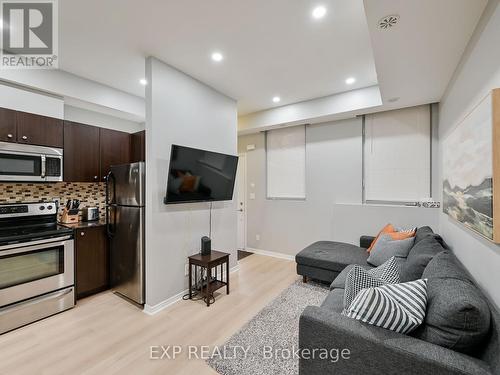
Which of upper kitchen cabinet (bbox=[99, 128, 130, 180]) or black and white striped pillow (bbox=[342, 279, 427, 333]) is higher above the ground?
upper kitchen cabinet (bbox=[99, 128, 130, 180])

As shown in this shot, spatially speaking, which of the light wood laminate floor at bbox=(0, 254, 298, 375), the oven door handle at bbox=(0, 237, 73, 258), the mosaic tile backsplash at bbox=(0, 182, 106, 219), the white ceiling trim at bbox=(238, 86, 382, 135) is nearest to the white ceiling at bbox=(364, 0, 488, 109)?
the white ceiling trim at bbox=(238, 86, 382, 135)

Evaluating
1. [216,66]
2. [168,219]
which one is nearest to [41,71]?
[216,66]

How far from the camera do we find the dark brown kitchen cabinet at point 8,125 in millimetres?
2516

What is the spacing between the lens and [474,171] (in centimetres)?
160

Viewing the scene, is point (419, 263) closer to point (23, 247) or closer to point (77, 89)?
point (23, 247)

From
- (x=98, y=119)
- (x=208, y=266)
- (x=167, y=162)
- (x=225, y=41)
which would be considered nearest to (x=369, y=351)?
(x=208, y=266)

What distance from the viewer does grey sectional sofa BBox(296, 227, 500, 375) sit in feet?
3.52

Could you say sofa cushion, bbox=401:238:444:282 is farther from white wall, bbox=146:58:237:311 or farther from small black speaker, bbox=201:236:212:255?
white wall, bbox=146:58:237:311

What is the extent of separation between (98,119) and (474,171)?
4.61 m

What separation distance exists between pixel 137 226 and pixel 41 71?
7.33ft

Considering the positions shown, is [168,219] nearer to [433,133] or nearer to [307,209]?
[307,209]

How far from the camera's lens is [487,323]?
1.08 metres

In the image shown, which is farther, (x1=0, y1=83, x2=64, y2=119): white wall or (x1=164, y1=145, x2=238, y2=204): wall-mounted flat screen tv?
(x1=164, y1=145, x2=238, y2=204): wall-mounted flat screen tv

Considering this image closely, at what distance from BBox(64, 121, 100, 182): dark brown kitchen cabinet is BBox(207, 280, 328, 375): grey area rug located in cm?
279
